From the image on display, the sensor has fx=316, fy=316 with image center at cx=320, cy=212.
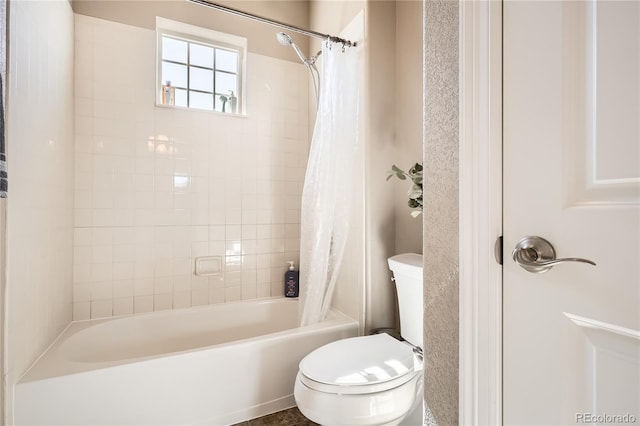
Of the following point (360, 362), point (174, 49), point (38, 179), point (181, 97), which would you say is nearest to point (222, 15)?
point (174, 49)

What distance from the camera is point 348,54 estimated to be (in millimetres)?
1896

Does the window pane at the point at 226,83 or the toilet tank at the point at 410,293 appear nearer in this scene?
the toilet tank at the point at 410,293

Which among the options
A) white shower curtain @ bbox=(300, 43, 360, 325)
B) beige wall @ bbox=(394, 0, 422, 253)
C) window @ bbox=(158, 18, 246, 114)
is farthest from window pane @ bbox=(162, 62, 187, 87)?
beige wall @ bbox=(394, 0, 422, 253)

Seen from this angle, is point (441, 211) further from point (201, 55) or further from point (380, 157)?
point (201, 55)

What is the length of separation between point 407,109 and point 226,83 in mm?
1350

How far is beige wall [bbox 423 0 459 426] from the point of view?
73cm

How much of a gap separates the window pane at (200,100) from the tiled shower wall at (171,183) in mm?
138

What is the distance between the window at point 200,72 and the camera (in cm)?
214
